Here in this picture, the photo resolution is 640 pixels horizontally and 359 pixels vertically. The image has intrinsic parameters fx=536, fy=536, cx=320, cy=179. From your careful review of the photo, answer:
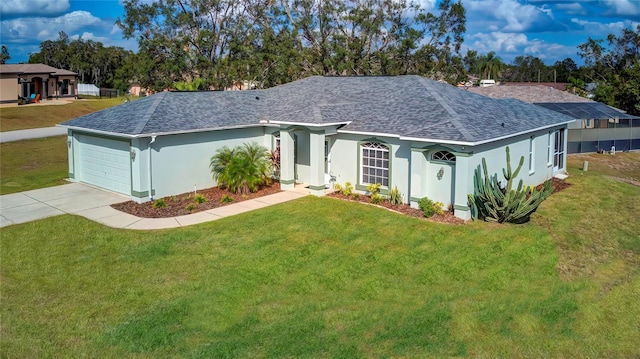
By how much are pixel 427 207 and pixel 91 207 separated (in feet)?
37.0

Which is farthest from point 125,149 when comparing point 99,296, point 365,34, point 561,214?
point 365,34

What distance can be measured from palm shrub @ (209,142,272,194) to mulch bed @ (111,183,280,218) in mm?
387

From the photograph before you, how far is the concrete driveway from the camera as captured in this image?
1723cm

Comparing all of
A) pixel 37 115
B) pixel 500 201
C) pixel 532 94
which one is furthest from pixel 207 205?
pixel 37 115

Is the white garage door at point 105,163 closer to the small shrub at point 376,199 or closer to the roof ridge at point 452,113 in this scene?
Result: the small shrub at point 376,199

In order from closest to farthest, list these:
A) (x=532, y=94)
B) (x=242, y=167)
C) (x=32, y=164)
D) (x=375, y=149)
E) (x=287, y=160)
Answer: (x=375, y=149) < (x=242, y=167) < (x=287, y=160) < (x=32, y=164) < (x=532, y=94)

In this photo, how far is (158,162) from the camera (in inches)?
757

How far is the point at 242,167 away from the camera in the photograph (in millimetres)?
20125

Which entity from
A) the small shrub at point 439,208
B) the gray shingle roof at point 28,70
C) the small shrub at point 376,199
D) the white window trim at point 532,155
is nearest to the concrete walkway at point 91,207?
the small shrub at point 376,199

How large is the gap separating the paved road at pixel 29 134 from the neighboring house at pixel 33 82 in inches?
604

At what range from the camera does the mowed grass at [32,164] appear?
22.4 metres

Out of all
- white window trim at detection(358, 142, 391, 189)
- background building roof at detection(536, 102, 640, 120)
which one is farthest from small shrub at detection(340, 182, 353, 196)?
background building roof at detection(536, 102, 640, 120)

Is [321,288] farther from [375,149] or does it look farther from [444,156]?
[375,149]

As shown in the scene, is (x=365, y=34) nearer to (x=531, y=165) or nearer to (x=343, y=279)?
(x=531, y=165)
